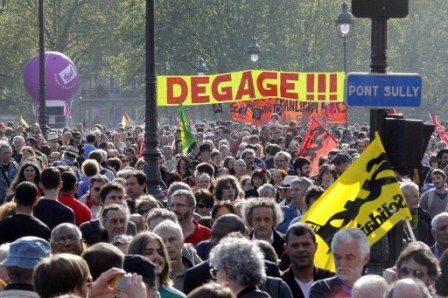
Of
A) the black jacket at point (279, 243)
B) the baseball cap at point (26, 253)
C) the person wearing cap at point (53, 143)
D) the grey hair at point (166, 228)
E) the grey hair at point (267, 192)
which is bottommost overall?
the person wearing cap at point (53, 143)

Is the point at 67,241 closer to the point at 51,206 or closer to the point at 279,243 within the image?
the point at 279,243

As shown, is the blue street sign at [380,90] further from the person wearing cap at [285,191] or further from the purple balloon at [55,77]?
the purple balloon at [55,77]

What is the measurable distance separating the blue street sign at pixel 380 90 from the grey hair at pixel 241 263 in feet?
12.0

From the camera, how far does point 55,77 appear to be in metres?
51.7

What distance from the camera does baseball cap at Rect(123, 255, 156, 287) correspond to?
8.09m

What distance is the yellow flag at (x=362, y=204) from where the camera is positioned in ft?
34.5

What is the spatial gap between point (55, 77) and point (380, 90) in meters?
40.8

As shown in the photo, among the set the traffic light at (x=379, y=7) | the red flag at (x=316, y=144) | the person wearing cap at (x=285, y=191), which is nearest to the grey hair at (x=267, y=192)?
the person wearing cap at (x=285, y=191)

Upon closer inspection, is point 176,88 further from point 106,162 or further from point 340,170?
point 340,170

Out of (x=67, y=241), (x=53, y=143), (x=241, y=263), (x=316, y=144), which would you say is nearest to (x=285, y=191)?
(x=67, y=241)

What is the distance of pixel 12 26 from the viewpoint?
76.6m

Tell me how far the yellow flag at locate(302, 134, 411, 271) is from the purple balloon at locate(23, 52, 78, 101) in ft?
134

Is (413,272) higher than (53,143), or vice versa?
(413,272)

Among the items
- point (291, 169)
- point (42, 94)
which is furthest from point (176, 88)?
point (291, 169)
